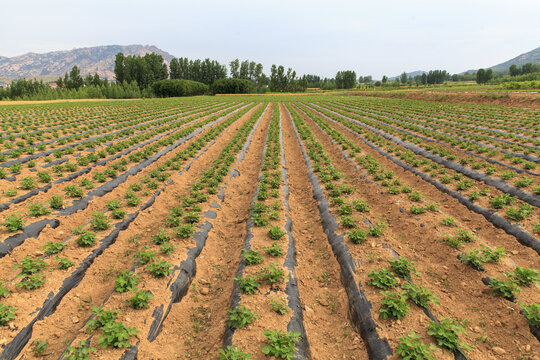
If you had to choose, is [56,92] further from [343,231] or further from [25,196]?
[343,231]

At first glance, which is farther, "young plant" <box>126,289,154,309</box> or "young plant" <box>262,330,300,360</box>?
"young plant" <box>126,289,154,309</box>

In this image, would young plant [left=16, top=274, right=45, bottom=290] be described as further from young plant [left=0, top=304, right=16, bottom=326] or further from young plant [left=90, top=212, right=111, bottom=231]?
young plant [left=90, top=212, right=111, bottom=231]

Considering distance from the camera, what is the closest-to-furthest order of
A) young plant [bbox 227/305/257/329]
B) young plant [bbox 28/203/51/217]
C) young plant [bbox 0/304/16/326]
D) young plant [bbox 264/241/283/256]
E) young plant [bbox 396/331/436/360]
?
young plant [bbox 396/331/436/360] < young plant [bbox 0/304/16/326] < young plant [bbox 227/305/257/329] < young plant [bbox 264/241/283/256] < young plant [bbox 28/203/51/217]

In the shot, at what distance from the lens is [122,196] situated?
855 cm

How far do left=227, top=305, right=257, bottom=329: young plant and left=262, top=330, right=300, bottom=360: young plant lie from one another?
40 cm

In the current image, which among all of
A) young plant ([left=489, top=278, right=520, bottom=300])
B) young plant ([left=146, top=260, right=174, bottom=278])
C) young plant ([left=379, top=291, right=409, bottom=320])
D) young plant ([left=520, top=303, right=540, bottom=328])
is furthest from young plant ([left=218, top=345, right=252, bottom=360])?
young plant ([left=489, top=278, right=520, bottom=300])

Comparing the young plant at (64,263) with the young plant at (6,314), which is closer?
the young plant at (6,314)

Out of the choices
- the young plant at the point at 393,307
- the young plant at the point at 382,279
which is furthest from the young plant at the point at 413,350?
the young plant at the point at 382,279

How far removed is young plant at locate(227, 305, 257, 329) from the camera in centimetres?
376

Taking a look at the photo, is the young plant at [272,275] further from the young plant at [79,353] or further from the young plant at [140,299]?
the young plant at [79,353]

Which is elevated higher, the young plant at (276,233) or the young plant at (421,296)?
the young plant at (276,233)

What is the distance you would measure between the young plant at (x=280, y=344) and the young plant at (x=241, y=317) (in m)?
0.40

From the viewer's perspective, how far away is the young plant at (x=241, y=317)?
148 inches

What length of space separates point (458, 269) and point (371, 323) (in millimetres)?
2639
